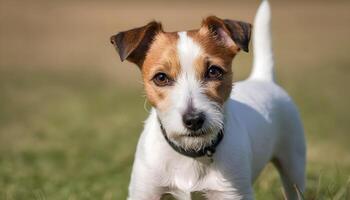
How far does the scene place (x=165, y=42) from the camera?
5.77 metres

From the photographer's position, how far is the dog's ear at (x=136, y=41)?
5672mm

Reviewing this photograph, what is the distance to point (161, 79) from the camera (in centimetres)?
558

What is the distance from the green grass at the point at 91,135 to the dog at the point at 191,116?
0.98 meters

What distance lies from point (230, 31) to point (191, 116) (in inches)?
35.4

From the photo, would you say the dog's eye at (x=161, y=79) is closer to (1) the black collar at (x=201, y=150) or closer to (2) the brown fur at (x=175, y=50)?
(2) the brown fur at (x=175, y=50)

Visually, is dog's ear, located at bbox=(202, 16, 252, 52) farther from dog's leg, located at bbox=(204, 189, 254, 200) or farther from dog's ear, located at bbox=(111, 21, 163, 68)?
dog's leg, located at bbox=(204, 189, 254, 200)

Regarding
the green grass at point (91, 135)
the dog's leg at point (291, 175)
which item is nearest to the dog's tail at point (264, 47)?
the dog's leg at point (291, 175)

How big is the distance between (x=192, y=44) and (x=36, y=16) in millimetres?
29749

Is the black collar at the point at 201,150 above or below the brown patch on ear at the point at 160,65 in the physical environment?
below

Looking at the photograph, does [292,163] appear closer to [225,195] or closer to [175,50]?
[225,195]

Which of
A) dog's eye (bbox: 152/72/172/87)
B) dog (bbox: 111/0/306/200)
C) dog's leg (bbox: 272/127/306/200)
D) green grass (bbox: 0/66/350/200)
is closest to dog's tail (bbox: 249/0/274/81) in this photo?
dog's leg (bbox: 272/127/306/200)

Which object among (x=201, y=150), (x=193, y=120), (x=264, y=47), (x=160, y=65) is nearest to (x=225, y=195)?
(x=201, y=150)

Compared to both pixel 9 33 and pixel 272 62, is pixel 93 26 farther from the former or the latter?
pixel 272 62

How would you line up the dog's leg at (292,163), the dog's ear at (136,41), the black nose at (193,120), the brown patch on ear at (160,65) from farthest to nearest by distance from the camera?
1. the dog's leg at (292,163)
2. the dog's ear at (136,41)
3. the brown patch on ear at (160,65)
4. the black nose at (193,120)
